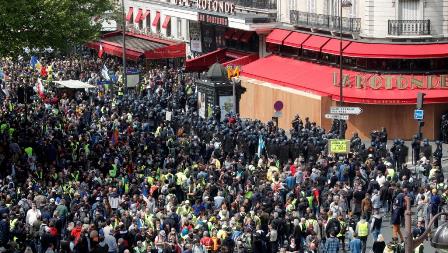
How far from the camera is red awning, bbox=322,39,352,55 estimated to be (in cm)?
5647

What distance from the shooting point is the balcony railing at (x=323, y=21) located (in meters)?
56.9

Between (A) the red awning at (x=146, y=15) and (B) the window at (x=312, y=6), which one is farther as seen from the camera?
(A) the red awning at (x=146, y=15)

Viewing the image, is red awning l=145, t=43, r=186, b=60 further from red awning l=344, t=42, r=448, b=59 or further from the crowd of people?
red awning l=344, t=42, r=448, b=59

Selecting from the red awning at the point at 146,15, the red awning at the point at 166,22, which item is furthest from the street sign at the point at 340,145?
the red awning at the point at 146,15

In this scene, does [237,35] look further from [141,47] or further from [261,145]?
[261,145]

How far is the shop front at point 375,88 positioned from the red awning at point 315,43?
6 centimetres

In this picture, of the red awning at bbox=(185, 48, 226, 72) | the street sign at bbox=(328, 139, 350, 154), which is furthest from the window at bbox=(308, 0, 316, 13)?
the street sign at bbox=(328, 139, 350, 154)

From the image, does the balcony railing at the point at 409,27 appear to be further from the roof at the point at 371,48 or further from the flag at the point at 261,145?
the flag at the point at 261,145

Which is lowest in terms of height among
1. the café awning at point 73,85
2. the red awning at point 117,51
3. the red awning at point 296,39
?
the red awning at point 117,51

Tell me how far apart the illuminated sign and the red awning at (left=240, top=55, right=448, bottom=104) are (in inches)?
361

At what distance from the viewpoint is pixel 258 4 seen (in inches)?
2643

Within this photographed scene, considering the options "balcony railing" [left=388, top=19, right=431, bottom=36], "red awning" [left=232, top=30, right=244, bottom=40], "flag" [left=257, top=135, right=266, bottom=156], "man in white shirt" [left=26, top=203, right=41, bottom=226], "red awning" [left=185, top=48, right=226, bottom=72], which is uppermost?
"balcony railing" [left=388, top=19, right=431, bottom=36]

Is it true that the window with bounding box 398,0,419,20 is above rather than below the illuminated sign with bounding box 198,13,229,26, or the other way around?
above

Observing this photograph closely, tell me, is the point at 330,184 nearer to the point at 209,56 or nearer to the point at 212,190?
the point at 212,190
